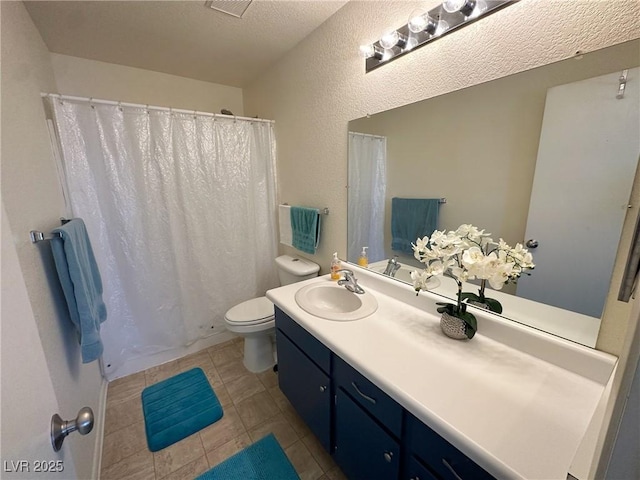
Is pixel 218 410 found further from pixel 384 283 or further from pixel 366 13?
pixel 366 13

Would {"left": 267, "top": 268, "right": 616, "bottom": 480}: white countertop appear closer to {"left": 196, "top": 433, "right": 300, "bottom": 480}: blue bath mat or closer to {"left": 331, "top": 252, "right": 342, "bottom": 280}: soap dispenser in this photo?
{"left": 331, "top": 252, "right": 342, "bottom": 280}: soap dispenser

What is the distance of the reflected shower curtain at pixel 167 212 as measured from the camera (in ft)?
5.45

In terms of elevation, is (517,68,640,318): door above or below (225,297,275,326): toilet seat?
above

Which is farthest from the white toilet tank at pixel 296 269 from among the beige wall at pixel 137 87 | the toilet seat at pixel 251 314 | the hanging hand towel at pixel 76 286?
the beige wall at pixel 137 87

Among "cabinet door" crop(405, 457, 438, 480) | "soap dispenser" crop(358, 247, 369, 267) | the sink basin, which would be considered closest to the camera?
"cabinet door" crop(405, 457, 438, 480)

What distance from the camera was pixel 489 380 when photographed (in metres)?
0.79

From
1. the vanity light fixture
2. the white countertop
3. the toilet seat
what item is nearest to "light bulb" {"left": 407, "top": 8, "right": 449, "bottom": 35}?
the vanity light fixture

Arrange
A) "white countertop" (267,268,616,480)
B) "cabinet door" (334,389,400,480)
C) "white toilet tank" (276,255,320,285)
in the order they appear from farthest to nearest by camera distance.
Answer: "white toilet tank" (276,255,320,285) < "cabinet door" (334,389,400,480) < "white countertop" (267,268,616,480)

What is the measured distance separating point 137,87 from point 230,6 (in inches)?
50.4

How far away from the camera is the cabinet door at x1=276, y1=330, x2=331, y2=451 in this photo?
44.9 inches

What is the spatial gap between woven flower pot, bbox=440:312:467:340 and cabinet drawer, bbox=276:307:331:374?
47cm

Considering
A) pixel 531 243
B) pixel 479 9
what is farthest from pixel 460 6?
pixel 531 243

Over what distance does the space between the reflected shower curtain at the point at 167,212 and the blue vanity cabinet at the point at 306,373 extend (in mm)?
1040

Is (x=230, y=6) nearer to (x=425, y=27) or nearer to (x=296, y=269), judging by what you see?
(x=425, y=27)
